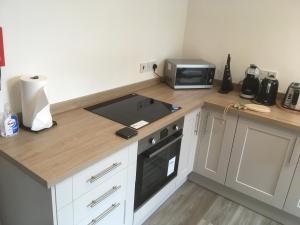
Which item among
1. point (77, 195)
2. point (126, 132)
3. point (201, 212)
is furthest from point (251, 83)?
point (77, 195)

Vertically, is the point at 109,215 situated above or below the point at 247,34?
below

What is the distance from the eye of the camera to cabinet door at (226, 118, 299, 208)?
192 centimetres

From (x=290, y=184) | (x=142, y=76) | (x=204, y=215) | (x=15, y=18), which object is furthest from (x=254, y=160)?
(x=15, y=18)

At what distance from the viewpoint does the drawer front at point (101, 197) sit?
128cm

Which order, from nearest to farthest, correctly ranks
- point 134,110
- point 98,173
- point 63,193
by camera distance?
1. point 63,193
2. point 98,173
3. point 134,110

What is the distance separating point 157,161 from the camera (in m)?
1.87

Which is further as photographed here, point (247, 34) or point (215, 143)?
point (247, 34)

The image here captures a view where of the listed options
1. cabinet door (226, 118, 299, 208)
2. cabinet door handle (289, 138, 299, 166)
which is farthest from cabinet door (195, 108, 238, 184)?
cabinet door handle (289, 138, 299, 166)

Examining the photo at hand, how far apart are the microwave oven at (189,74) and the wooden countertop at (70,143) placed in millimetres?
505

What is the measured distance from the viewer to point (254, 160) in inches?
82.1

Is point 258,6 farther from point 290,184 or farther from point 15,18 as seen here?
point 15,18

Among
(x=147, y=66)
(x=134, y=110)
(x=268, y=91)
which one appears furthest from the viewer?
(x=147, y=66)

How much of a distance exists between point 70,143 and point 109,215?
482 mm

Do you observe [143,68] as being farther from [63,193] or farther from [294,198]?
[294,198]
